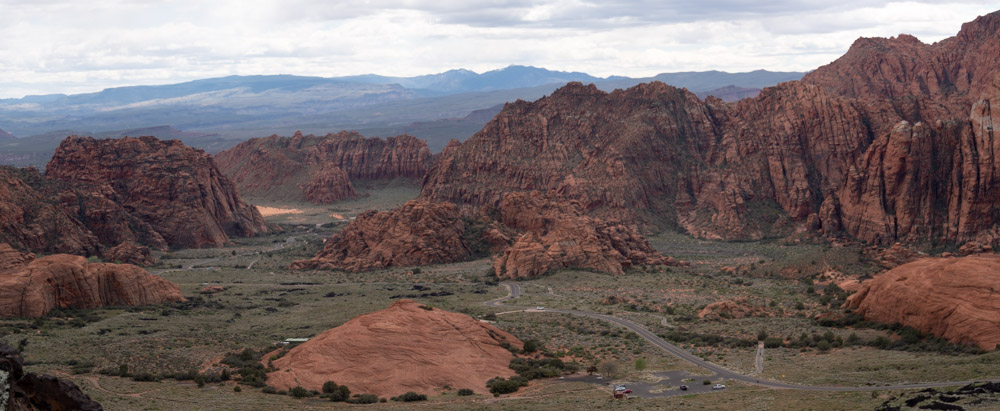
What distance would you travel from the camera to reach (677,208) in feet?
473

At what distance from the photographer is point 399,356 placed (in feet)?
181

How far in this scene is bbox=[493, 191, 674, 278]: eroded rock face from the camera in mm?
103625

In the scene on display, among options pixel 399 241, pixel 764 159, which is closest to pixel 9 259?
pixel 399 241

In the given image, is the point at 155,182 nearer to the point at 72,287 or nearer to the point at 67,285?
the point at 72,287

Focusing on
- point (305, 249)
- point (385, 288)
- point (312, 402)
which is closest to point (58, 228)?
point (305, 249)

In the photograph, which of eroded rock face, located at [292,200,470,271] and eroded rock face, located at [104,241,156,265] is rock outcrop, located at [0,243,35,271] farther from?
eroded rock face, located at [292,200,470,271]

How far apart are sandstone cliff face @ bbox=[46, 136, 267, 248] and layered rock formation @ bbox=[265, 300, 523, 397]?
83.4m

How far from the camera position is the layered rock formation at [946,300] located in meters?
57.2

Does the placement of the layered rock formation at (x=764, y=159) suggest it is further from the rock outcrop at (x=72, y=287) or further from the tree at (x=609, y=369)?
the rock outcrop at (x=72, y=287)

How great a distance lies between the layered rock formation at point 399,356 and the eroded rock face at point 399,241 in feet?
168

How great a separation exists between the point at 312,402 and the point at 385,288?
159 ft

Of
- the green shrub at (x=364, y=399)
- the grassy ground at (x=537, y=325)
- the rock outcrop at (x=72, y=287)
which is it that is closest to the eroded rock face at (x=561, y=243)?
the grassy ground at (x=537, y=325)

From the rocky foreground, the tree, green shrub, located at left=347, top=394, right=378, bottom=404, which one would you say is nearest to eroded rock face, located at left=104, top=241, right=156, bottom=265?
the rocky foreground

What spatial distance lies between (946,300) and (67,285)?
209 ft
